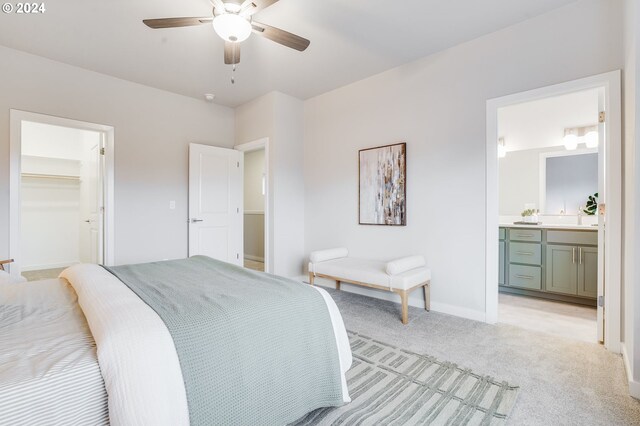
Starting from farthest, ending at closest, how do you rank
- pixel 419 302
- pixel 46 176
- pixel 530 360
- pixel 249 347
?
pixel 46 176 → pixel 419 302 → pixel 530 360 → pixel 249 347

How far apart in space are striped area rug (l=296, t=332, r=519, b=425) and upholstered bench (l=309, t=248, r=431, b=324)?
2.40 feet

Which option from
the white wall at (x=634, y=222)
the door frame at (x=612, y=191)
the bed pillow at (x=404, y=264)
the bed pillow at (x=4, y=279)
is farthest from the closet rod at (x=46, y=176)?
the white wall at (x=634, y=222)

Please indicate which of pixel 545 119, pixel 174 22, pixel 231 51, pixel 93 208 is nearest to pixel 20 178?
pixel 93 208

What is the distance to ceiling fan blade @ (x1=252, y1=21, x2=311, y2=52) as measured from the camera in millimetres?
2230

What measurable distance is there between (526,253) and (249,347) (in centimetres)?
374

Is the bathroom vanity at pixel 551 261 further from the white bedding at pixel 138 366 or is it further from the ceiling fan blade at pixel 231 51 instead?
the white bedding at pixel 138 366

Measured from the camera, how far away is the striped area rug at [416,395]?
1.57 meters

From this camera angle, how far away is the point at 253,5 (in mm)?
2053

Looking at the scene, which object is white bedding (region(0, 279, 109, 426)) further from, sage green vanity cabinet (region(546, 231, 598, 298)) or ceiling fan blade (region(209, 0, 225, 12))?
sage green vanity cabinet (region(546, 231, 598, 298))

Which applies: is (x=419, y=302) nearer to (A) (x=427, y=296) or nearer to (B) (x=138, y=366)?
(A) (x=427, y=296)

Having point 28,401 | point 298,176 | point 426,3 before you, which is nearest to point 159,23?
point 426,3

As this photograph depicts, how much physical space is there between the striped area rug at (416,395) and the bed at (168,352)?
0.14 metres

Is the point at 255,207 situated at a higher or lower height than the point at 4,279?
higher

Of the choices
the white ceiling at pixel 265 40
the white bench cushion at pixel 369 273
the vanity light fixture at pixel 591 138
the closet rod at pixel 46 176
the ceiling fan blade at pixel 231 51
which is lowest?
the white bench cushion at pixel 369 273
